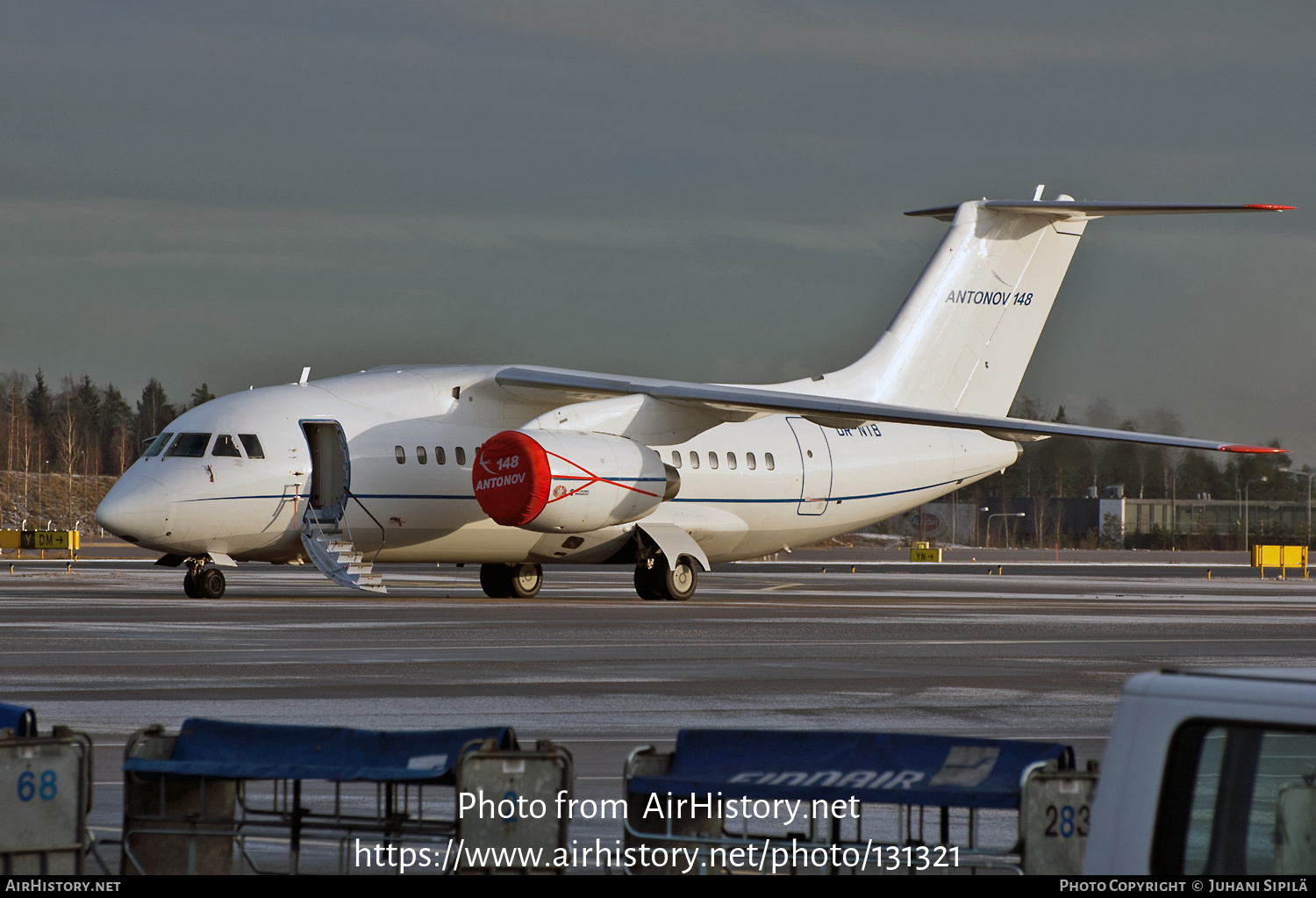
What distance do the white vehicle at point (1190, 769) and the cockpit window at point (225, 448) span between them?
23.5 meters

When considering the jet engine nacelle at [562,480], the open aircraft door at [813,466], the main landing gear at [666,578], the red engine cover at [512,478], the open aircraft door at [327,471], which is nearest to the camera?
the red engine cover at [512,478]

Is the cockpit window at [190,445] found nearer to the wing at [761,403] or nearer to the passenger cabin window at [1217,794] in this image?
the wing at [761,403]

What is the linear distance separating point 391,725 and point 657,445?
18224 mm

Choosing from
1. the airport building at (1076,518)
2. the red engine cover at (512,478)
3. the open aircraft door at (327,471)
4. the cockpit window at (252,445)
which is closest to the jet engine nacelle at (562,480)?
the red engine cover at (512,478)

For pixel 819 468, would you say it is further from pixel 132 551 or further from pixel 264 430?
pixel 132 551

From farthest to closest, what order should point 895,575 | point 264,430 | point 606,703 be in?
point 895,575 < point 264,430 < point 606,703

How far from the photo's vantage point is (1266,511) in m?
108

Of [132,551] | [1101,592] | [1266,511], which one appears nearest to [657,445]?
[1101,592]

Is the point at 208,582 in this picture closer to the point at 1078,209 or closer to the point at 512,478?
the point at 512,478

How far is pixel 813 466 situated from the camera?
31.4m

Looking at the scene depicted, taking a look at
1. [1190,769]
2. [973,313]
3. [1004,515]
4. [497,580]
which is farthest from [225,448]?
[1004,515]

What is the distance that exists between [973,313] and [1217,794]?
31708 millimetres

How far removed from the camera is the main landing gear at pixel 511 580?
30125 millimetres

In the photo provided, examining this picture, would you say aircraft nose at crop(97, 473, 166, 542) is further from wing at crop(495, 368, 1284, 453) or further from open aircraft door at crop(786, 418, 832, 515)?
open aircraft door at crop(786, 418, 832, 515)
